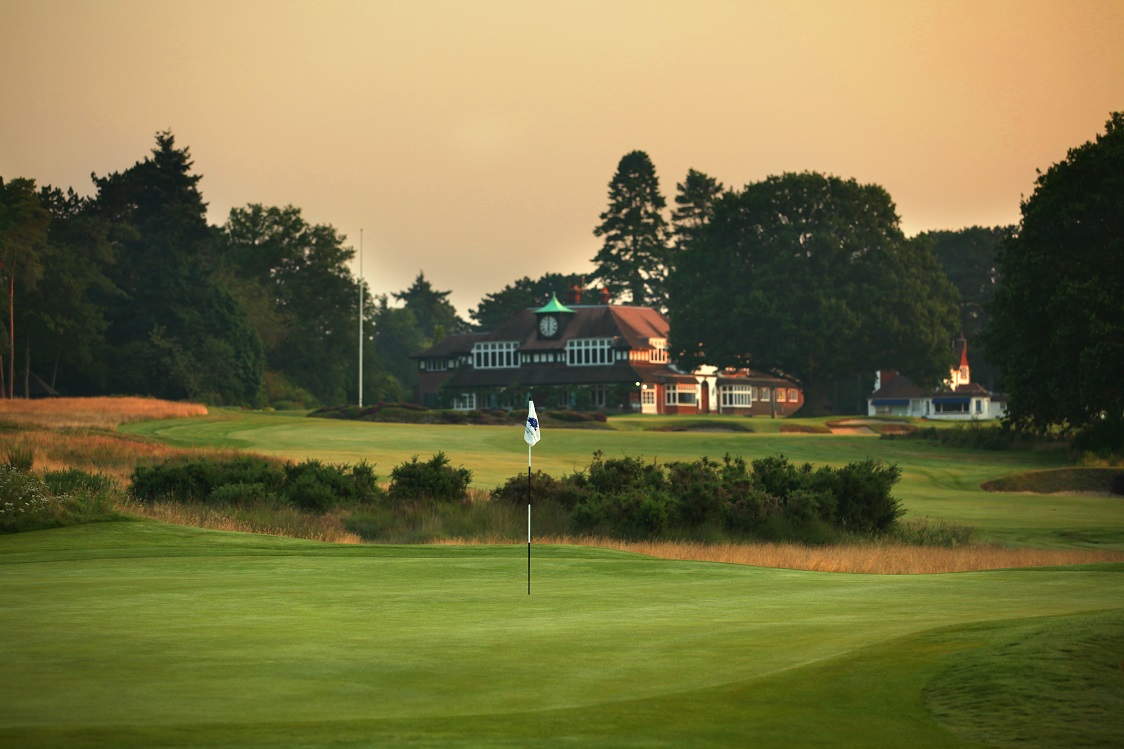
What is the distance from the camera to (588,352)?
413 feet

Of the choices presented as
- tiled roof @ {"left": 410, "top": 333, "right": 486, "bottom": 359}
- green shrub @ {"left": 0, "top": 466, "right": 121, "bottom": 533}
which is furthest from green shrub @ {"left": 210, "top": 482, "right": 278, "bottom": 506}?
tiled roof @ {"left": 410, "top": 333, "right": 486, "bottom": 359}

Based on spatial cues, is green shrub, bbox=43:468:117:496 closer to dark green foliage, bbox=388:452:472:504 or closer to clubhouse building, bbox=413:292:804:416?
dark green foliage, bbox=388:452:472:504

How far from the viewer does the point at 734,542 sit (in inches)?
1305

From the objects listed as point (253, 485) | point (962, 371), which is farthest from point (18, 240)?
point (962, 371)

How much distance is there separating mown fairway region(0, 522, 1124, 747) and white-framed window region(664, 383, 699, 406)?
105726mm

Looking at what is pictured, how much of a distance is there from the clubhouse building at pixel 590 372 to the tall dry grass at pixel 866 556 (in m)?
87.2

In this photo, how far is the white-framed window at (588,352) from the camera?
125m

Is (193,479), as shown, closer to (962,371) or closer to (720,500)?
(720,500)

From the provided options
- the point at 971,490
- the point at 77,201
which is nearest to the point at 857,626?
the point at 971,490

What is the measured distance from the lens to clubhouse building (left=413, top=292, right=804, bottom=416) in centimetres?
12150

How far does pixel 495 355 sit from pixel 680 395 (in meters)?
17.9

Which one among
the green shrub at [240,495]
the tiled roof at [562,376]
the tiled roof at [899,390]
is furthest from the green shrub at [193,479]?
the tiled roof at [899,390]

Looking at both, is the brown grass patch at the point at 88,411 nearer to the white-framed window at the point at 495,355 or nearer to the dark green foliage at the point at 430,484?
the dark green foliage at the point at 430,484

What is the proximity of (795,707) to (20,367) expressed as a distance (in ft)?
339
